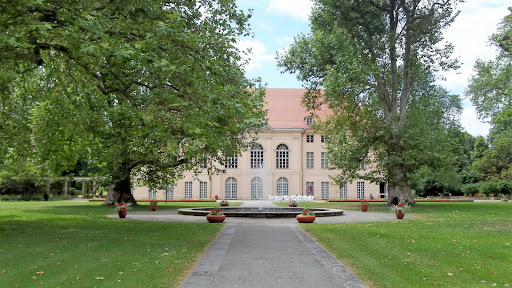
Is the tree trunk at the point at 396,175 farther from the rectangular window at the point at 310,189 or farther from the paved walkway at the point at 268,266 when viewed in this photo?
the rectangular window at the point at 310,189

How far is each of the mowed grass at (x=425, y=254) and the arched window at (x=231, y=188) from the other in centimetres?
3951

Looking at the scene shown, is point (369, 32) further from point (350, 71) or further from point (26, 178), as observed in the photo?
point (26, 178)

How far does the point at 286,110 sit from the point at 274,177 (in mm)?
9025

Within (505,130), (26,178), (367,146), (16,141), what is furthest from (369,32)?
(26,178)

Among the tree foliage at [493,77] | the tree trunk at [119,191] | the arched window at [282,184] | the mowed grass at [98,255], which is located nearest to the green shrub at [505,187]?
the tree foliage at [493,77]

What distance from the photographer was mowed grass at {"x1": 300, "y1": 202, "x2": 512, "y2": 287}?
7.64m

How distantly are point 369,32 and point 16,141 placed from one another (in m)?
22.5

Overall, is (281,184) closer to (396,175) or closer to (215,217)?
(396,175)

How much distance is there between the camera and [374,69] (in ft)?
93.1

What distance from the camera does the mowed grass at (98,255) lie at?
7293 mm

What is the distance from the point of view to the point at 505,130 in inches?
653

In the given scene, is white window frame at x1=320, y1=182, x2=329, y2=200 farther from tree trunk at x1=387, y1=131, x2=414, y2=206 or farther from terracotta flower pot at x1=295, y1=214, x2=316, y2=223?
terracotta flower pot at x1=295, y1=214, x2=316, y2=223

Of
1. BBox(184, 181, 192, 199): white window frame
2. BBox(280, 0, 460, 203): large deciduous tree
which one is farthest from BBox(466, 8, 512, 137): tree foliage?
BBox(184, 181, 192, 199): white window frame

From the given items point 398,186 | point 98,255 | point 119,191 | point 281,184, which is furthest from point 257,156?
point 98,255
